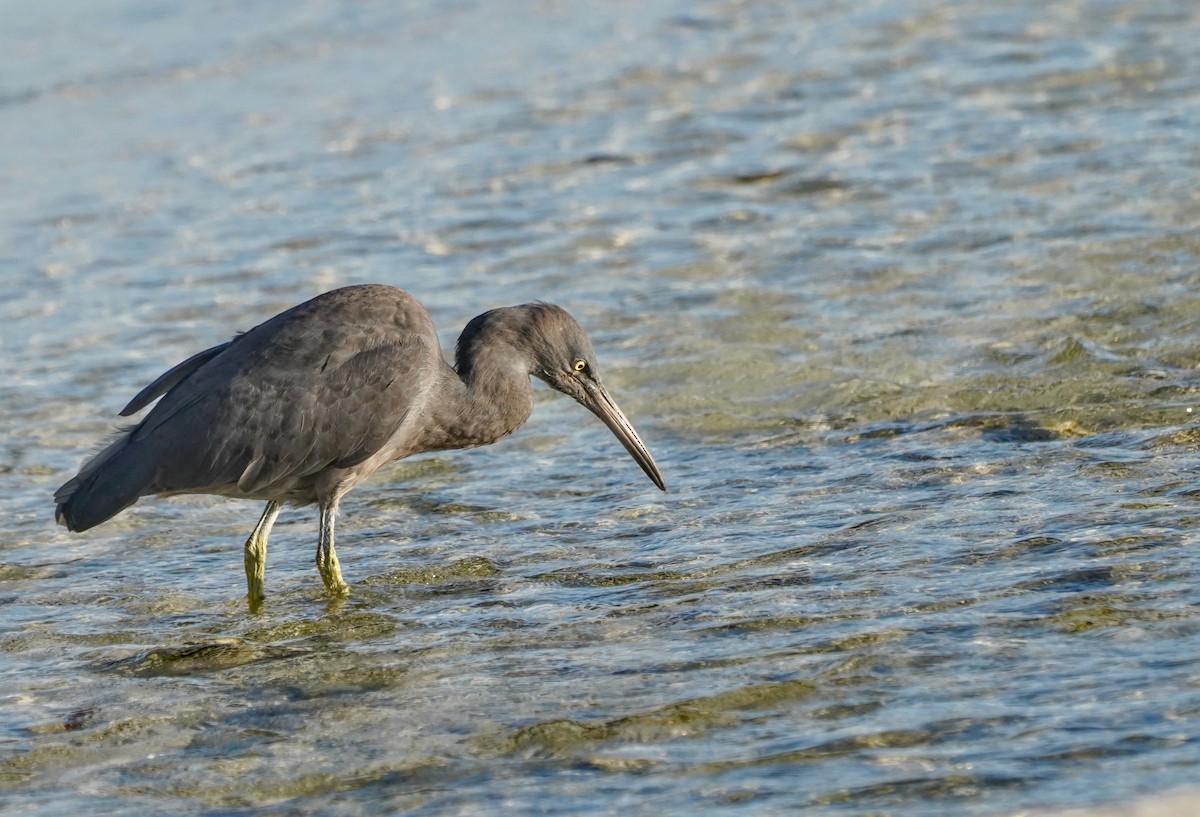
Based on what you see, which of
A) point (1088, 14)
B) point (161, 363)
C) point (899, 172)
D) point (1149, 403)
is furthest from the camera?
point (1088, 14)

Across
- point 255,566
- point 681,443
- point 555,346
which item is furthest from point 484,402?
point 681,443

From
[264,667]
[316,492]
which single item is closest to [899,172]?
[316,492]

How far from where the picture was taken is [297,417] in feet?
22.7

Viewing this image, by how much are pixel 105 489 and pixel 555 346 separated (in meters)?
1.93

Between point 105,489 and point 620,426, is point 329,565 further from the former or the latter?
point 620,426

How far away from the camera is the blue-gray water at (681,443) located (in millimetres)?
5078

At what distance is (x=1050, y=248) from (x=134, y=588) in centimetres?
584

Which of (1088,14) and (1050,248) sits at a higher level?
(1088,14)

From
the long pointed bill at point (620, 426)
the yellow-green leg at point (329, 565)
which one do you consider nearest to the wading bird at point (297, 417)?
the yellow-green leg at point (329, 565)

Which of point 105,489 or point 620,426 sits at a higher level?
point 105,489

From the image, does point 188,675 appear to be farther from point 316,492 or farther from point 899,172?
point 899,172

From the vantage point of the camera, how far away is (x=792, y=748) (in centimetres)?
491

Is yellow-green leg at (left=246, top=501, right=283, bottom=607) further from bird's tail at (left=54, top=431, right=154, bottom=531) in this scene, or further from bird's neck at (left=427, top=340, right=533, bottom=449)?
bird's neck at (left=427, top=340, right=533, bottom=449)

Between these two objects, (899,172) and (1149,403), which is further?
(899,172)
